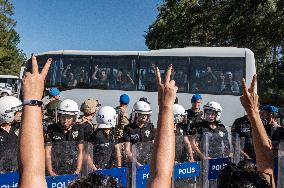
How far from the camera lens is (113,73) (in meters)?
17.4

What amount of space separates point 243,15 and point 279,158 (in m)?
18.7

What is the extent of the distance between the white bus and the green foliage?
8.21 meters

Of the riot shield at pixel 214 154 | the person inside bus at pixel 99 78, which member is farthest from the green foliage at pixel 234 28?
the riot shield at pixel 214 154

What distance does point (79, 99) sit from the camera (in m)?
17.8

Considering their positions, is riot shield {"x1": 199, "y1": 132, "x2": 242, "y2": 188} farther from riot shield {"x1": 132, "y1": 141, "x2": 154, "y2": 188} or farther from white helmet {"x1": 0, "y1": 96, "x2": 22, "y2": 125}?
white helmet {"x1": 0, "y1": 96, "x2": 22, "y2": 125}

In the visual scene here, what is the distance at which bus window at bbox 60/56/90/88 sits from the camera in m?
17.8

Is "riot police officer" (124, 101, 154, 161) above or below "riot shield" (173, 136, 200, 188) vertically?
above

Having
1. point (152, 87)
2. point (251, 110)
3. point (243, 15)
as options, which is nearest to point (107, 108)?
point (251, 110)

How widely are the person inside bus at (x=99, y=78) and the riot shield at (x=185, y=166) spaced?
35.6ft

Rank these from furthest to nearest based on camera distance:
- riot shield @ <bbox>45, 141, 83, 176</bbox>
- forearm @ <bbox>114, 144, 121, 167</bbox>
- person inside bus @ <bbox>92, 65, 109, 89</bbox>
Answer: person inside bus @ <bbox>92, 65, 109, 89</bbox> → forearm @ <bbox>114, 144, 121, 167</bbox> → riot shield @ <bbox>45, 141, 83, 176</bbox>

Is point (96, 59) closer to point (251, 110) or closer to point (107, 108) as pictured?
point (107, 108)

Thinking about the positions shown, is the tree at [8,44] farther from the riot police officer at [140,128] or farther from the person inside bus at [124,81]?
the riot police officer at [140,128]

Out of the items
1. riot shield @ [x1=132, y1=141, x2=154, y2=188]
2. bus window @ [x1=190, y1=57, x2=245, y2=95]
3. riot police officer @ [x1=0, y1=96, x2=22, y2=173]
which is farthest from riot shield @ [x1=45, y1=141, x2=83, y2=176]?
bus window @ [x1=190, y1=57, x2=245, y2=95]

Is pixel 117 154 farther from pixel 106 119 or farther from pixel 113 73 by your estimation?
pixel 113 73
